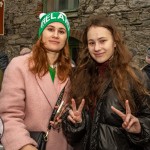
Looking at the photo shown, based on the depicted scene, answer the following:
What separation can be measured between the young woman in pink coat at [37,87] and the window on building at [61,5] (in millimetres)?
6026

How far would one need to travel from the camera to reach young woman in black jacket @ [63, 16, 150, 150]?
2137 millimetres

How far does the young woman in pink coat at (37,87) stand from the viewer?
2248mm

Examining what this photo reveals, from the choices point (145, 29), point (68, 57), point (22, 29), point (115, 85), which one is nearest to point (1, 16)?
point (22, 29)

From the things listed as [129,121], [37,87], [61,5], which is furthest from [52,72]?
[61,5]

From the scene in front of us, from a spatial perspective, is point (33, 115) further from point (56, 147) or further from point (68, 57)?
point (68, 57)

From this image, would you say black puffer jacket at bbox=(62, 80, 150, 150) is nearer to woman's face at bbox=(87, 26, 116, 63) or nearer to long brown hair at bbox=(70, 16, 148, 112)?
long brown hair at bbox=(70, 16, 148, 112)

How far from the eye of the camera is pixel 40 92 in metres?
2.41

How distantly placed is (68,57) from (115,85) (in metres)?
0.65

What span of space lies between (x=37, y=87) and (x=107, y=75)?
0.55 m

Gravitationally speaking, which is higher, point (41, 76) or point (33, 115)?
point (41, 76)

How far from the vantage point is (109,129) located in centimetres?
214

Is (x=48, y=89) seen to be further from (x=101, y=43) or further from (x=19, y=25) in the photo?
(x=19, y=25)

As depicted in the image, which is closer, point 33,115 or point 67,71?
point 33,115

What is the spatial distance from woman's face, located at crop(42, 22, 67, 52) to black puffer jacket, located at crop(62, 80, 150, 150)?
599 millimetres
